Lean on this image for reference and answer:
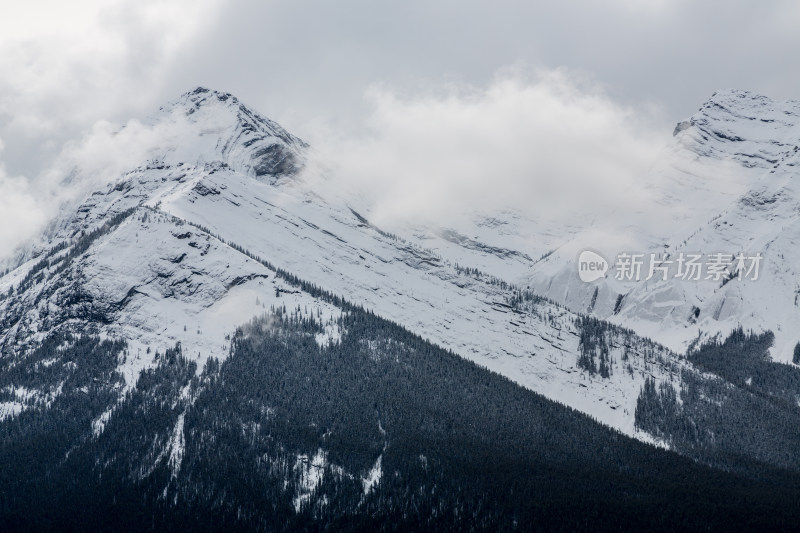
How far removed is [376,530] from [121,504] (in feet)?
148

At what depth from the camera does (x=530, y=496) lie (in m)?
184

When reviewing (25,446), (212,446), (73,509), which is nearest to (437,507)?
(212,446)

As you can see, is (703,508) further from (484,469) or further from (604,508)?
(484,469)

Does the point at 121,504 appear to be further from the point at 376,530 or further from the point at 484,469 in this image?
the point at 484,469

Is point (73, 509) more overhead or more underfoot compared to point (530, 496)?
more underfoot

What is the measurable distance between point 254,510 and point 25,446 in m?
50.2

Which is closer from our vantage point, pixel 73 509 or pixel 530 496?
pixel 73 509

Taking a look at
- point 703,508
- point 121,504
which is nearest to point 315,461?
point 121,504

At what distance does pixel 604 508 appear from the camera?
18262 cm

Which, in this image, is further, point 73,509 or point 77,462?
point 77,462

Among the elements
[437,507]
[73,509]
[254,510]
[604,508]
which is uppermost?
[604,508]

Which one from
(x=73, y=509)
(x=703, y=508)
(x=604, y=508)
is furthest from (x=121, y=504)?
(x=703, y=508)

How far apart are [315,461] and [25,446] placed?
2215 inches

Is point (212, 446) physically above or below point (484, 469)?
below
